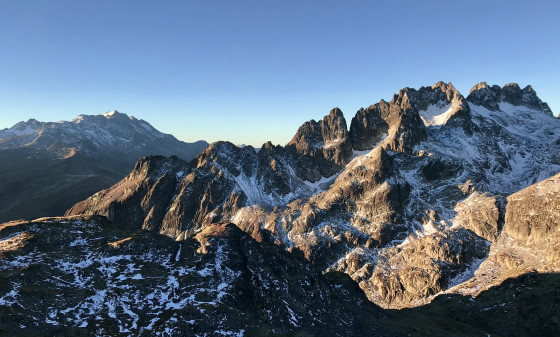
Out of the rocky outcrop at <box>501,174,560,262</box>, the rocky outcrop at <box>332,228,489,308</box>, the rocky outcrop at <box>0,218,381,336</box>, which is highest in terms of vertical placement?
the rocky outcrop at <box>501,174,560,262</box>

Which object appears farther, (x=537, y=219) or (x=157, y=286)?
(x=537, y=219)

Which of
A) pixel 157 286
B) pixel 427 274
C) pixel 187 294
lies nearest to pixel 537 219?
pixel 427 274

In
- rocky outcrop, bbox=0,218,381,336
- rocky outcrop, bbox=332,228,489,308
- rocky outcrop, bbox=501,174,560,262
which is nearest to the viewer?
rocky outcrop, bbox=0,218,381,336

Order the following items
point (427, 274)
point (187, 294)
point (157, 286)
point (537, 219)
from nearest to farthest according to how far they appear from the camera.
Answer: point (187, 294) < point (157, 286) < point (537, 219) < point (427, 274)

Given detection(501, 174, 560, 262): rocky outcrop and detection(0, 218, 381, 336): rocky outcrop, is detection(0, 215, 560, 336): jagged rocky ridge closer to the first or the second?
detection(0, 218, 381, 336): rocky outcrop

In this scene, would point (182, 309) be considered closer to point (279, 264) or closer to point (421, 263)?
point (279, 264)

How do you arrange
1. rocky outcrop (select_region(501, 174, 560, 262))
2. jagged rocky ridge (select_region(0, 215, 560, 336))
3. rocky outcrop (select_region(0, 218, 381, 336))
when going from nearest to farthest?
rocky outcrop (select_region(0, 218, 381, 336)) < jagged rocky ridge (select_region(0, 215, 560, 336)) < rocky outcrop (select_region(501, 174, 560, 262))

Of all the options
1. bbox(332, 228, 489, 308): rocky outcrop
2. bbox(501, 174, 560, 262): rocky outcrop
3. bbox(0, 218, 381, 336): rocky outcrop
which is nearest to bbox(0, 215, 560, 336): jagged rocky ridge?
bbox(0, 218, 381, 336): rocky outcrop

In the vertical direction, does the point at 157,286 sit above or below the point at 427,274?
above

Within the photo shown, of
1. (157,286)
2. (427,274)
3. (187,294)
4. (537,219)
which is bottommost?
(427,274)

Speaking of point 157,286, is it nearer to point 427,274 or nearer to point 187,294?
point 187,294

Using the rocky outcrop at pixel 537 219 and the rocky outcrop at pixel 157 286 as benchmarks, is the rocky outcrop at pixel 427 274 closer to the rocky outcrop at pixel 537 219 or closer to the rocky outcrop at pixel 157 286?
the rocky outcrop at pixel 537 219
